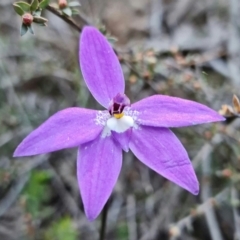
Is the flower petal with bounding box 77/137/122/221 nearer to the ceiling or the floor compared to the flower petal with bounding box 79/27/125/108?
nearer to the floor

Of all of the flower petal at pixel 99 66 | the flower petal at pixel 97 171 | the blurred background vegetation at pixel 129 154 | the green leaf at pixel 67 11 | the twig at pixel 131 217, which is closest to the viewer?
the flower petal at pixel 97 171

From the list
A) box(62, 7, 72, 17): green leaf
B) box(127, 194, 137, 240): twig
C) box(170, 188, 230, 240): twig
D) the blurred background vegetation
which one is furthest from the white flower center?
box(127, 194, 137, 240): twig

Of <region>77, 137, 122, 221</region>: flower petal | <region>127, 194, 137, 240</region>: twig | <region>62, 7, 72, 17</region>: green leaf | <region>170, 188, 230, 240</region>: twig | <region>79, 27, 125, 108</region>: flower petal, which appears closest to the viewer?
<region>77, 137, 122, 221</region>: flower petal

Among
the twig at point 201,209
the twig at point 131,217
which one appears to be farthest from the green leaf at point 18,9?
the twig at point 131,217

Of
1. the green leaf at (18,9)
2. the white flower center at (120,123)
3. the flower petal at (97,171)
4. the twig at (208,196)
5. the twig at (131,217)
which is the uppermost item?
the green leaf at (18,9)

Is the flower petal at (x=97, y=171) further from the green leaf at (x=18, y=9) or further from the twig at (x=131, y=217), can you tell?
the twig at (x=131, y=217)

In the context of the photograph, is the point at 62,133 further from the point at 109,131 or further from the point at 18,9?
the point at 18,9

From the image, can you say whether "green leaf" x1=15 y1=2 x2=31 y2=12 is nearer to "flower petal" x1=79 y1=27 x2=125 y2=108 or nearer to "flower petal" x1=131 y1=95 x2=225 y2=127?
"flower petal" x1=79 y1=27 x2=125 y2=108
